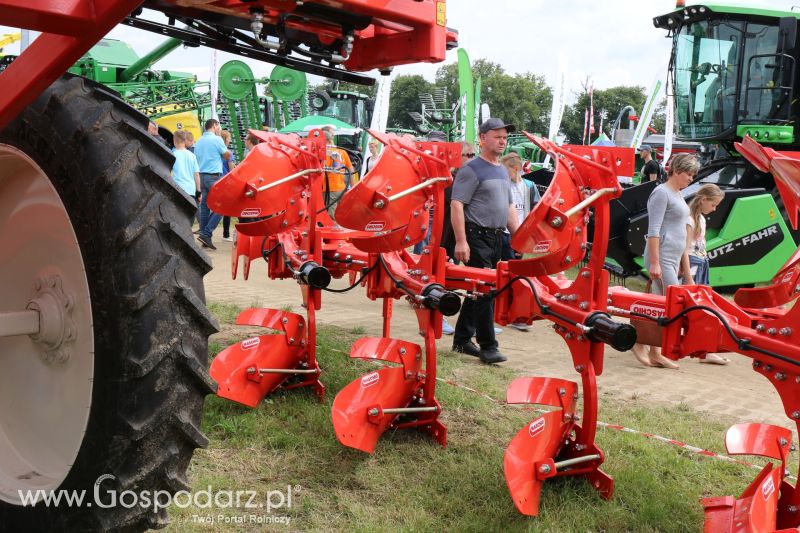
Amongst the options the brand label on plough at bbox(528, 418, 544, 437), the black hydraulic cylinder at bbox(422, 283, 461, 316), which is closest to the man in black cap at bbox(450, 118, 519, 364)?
the black hydraulic cylinder at bbox(422, 283, 461, 316)

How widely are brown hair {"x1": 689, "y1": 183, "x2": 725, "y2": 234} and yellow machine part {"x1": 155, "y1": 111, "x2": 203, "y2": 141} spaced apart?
537 inches

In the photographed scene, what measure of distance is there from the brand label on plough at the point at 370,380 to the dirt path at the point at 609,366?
2.15 meters

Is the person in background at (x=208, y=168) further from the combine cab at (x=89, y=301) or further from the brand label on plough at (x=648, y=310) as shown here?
the combine cab at (x=89, y=301)

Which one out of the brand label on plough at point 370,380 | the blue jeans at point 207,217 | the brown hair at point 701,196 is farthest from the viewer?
the blue jeans at point 207,217

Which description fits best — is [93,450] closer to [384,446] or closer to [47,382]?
[47,382]

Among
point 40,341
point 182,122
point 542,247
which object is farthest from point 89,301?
point 182,122

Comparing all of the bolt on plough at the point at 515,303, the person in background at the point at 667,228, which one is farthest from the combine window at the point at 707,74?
the bolt on plough at the point at 515,303

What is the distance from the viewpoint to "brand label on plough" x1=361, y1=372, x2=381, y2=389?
441cm

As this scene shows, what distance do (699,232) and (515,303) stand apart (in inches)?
142

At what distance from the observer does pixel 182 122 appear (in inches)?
703

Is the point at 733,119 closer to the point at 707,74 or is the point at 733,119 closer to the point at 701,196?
the point at 707,74

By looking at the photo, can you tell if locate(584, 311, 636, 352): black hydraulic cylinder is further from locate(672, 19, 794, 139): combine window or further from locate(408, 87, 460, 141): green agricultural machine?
locate(408, 87, 460, 141): green agricultural machine

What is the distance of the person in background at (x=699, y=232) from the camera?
6.67 meters

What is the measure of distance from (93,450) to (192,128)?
16.9 m
